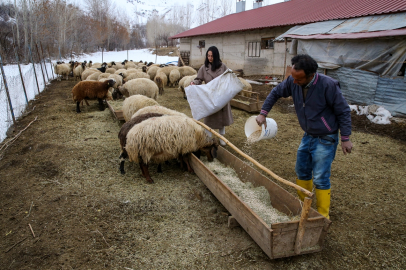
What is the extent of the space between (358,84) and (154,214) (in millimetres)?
8753

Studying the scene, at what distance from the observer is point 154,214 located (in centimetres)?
342

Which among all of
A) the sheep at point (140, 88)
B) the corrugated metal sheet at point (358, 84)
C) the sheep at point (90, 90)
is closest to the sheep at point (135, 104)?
the sheep at point (140, 88)

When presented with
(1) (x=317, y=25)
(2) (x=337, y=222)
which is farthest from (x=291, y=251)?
(1) (x=317, y=25)

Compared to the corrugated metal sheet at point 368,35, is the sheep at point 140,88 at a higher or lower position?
lower

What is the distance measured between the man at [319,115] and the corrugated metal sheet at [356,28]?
258 inches

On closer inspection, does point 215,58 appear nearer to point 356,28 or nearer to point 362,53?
point 362,53

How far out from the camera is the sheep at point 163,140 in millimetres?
4121

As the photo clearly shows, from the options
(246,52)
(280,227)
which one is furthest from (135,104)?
(246,52)

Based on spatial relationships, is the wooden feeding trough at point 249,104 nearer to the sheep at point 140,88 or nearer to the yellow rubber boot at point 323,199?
the sheep at point 140,88

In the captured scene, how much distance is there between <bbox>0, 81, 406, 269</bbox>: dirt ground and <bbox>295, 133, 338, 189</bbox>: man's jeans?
73 centimetres

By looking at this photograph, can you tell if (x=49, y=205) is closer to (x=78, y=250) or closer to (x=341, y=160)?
(x=78, y=250)

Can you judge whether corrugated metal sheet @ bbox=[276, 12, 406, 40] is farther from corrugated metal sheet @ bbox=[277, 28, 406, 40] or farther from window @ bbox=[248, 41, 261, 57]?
window @ bbox=[248, 41, 261, 57]

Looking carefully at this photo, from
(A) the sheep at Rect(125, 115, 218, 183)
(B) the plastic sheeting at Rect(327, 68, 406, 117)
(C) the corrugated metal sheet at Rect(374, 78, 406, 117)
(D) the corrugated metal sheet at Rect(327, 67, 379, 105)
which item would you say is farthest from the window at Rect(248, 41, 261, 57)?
(A) the sheep at Rect(125, 115, 218, 183)

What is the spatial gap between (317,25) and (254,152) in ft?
29.7
